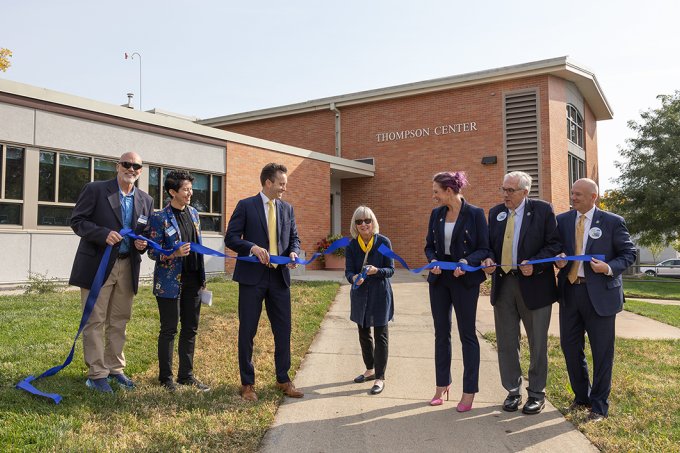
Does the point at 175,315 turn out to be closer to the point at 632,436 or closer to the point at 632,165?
the point at 632,436

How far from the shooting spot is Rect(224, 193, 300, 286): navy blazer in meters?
4.52

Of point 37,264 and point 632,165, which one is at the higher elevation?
point 632,165

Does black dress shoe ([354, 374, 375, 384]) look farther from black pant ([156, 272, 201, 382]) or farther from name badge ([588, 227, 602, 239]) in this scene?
name badge ([588, 227, 602, 239])

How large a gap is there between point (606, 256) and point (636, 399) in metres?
1.45

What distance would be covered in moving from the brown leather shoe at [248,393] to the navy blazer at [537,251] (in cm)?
232

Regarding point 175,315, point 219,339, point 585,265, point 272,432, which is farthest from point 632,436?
point 219,339

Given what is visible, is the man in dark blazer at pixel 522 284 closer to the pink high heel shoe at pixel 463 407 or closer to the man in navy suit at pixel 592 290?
the man in navy suit at pixel 592 290

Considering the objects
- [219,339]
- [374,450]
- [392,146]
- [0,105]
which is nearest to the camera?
[374,450]

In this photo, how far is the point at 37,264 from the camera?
10250 mm

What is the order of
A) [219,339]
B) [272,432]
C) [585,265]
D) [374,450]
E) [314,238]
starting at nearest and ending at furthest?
[374,450] → [272,432] → [585,265] → [219,339] → [314,238]

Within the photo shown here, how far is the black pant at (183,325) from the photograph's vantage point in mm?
4586

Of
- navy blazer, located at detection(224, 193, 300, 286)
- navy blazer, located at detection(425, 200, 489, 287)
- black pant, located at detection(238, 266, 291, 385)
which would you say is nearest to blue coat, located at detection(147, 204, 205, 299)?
navy blazer, located at detection(224, 193, 300, 286)

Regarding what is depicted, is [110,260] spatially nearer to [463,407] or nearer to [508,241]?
[463,407]

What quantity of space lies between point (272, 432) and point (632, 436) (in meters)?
2.65
